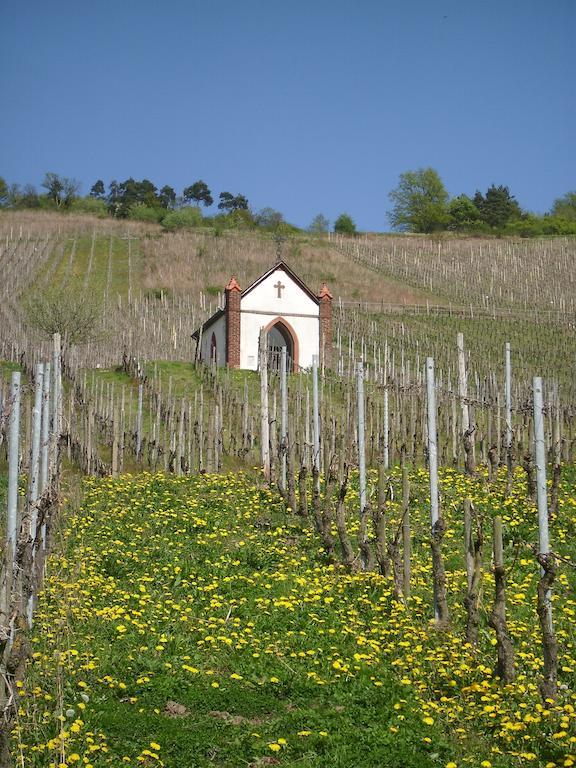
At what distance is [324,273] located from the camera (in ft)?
225

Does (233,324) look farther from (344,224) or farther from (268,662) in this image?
(344,224)

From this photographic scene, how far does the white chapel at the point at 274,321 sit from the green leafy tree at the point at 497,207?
A: 258 ft

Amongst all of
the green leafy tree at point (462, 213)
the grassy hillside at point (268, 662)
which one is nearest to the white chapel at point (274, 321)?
the grassy hillside at point (268, 662)

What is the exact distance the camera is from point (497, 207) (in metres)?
114

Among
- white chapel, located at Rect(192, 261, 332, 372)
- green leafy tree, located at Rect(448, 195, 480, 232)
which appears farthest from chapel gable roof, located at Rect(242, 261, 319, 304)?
green leafy tree, located at Rect(448, 195, 480, 232)

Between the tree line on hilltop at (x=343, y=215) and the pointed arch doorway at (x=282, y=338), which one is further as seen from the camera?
the tree line on hilltop at (x=343, y=215)

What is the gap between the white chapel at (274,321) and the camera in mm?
35656

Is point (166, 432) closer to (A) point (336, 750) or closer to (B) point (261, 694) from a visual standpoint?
(B) point (261, 694)

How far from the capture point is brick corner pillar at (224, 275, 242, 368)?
116ft

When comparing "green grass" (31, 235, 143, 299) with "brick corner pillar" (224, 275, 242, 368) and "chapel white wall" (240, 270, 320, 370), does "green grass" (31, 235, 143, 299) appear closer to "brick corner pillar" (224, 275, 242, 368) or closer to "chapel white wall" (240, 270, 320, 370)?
"chapel white wall" (240, 270, 320, 370)

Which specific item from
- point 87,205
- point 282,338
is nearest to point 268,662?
point 282,338

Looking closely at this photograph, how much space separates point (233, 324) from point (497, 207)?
8627cm

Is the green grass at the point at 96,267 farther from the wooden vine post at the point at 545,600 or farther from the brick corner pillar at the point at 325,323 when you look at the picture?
the wooden vine post at the point at 545,600

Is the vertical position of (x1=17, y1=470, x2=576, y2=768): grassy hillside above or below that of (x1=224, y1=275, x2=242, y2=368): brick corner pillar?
below
